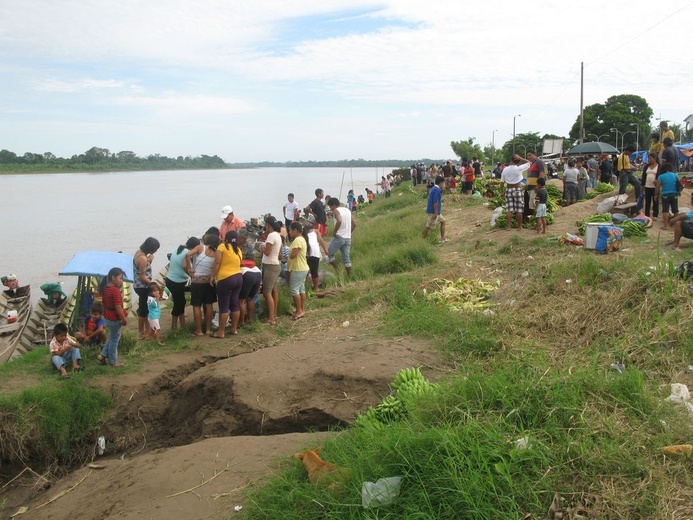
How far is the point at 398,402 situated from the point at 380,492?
148 centimetres

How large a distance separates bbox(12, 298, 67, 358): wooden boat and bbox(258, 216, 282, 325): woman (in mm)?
4394

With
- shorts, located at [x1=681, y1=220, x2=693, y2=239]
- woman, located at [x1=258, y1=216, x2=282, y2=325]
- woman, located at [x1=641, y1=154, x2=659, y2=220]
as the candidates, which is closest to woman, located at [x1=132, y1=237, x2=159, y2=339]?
woman, located at [x1=258, y1=216, x2=282, y2=325]

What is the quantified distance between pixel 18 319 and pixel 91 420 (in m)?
7.27

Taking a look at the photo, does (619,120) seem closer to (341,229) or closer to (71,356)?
(341,229)

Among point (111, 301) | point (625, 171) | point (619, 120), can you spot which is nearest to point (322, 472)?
point (111, 301)

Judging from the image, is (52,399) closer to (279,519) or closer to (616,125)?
(279,519)

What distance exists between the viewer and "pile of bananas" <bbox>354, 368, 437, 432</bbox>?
461cm

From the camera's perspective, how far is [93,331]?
24.4ft

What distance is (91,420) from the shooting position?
6402 millimetres

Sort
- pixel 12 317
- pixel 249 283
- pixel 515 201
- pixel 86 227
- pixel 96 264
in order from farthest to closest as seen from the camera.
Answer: pixel 86 227 < pixel 12 317 < pixel 515 201 < pixel 96 264 < pixel 249 283

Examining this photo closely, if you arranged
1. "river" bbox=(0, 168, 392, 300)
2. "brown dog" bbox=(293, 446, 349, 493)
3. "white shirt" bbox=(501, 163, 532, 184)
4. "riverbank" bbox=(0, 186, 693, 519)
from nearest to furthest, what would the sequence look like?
"riverbank" bbox=(0, 186, 693, 519) < "brown dog" bbox=(293, 446, 349, 493) < "white shirt" bbox=(501, 163, 532, 184) < "river" bbox=(0, 168, 392, 300)

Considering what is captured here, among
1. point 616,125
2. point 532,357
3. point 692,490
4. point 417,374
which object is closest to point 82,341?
point 417,374

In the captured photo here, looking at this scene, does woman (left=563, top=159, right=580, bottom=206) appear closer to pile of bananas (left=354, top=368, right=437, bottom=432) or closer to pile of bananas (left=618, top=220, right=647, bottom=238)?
pile of bananas (left=618, top=220, right=647, bottom=238)

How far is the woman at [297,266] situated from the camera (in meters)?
8.48
